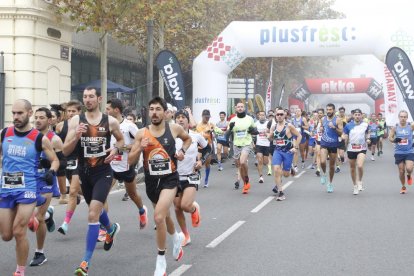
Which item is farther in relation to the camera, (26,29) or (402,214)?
(26,29)

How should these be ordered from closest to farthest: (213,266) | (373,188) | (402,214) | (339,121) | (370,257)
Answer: (213,266)
(370,257)
(402,214)
(339,121)
(373,188)

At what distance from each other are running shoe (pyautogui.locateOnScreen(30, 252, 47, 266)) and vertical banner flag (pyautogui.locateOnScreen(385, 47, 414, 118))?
1725cm

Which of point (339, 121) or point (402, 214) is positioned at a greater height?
point (339, 121)

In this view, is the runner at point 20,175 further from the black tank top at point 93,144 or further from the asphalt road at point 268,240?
the asphalt road at point 268,240

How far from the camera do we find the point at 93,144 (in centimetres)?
682

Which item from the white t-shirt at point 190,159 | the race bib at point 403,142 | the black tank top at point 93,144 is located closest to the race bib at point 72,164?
the white t-shirt at point 190,159

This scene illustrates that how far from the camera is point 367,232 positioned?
29.7 ft

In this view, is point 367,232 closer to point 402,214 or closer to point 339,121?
point 402,214

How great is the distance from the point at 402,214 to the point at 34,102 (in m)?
13.4

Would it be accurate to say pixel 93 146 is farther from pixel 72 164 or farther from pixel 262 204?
pixel 262 204

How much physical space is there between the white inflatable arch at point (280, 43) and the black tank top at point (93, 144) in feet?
57.0

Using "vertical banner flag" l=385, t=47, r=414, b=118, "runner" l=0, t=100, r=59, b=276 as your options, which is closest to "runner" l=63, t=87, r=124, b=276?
"runner" l=0, t=100, r=59, b=276

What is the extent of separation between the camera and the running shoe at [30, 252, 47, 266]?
690 centimetres

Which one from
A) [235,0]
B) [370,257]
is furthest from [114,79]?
[370,257]
